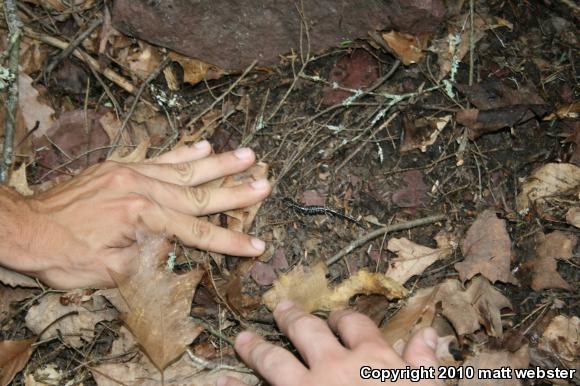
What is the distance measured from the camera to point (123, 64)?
10.7ft

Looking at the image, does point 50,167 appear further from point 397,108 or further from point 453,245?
point 453,245

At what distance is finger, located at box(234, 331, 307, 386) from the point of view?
2.29 meters

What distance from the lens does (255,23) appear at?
3125 mm

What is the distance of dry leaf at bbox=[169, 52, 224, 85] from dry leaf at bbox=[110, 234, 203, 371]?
42.1 inches

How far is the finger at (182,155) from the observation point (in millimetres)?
2992

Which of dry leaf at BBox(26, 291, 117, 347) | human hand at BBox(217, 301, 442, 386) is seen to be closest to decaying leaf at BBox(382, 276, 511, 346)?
human hand at BBox(217, 301, 442, 386)

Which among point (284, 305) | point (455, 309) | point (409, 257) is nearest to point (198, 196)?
point (284, 305)

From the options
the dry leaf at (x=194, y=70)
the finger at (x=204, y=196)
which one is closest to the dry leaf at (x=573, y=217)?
the finger at (x=204, y=196)

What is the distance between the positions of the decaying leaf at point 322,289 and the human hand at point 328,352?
126mm

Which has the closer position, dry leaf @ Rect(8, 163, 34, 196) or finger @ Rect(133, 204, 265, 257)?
finger @ Rect(133, 204, 265, 257)

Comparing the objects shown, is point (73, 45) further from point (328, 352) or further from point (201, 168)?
point (328, 352)

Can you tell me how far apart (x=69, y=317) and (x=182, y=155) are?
3.16ft

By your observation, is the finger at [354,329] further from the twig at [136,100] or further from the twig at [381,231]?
the twig at [136,100]

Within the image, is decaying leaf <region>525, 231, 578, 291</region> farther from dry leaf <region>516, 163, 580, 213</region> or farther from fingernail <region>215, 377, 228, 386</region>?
fingernail <region>215, 377, 228, 386</region>
